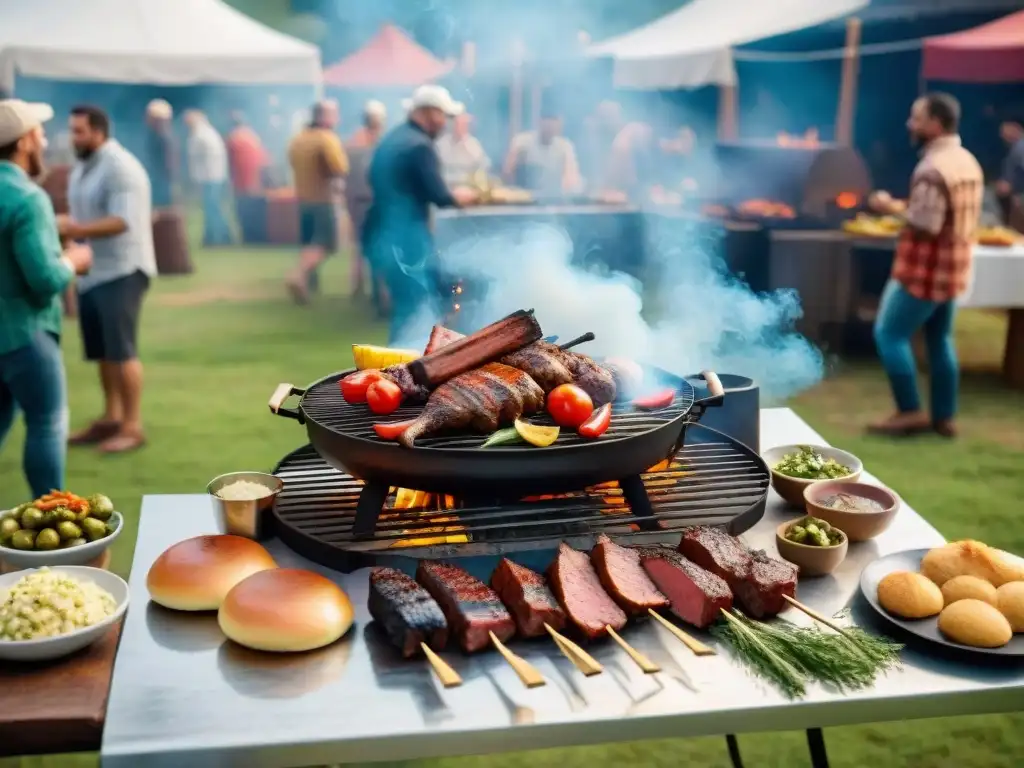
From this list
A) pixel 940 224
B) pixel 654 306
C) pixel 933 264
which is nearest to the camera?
pixel 940 224

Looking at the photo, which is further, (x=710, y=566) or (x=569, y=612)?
(x=710, y=566)

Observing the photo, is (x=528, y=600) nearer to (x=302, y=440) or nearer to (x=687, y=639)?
(x=687, y=639)

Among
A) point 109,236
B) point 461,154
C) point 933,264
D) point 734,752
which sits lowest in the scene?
point 734,752

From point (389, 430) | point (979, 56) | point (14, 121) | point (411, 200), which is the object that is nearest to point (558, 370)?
point (389, 430)

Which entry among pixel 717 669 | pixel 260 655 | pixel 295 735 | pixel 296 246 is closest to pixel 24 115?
pixel 260 655

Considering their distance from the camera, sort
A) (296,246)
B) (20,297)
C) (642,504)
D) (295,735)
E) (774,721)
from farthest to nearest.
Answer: (296,246) → (20,297) → (642,504) → (774,721) → (295,735)

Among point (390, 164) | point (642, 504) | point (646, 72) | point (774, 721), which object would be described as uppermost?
point (646, 72)

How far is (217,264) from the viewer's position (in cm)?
1739

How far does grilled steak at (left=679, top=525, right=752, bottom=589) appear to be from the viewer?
275 cm

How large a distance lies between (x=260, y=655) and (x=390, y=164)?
267 inches

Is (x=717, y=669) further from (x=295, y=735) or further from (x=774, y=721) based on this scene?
(x=295, y=735)

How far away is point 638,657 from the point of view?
7.91 feet

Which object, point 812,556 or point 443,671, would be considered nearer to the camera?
point 443,671

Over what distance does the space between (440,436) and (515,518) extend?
0.37 m
